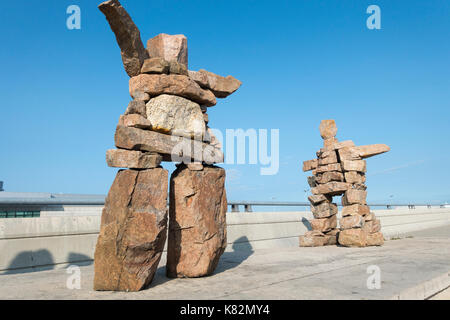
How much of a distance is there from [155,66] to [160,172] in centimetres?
155

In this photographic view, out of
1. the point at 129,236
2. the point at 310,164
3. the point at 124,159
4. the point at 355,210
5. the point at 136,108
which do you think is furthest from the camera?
the point at 310,164

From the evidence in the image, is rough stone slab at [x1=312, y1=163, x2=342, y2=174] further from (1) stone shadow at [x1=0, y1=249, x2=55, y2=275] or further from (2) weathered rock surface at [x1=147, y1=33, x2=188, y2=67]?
Result: (1) stone shadow at [x1=0, y1=249, x2=55, y2=275]

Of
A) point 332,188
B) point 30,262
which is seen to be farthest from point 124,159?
point 332,188

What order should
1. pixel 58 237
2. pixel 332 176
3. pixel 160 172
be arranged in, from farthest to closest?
pixel 332 176, pixel 58 237, pixel 160 172

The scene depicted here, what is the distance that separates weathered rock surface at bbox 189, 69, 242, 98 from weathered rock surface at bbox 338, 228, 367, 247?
539 cm

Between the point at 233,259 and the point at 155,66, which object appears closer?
the point at 155,66

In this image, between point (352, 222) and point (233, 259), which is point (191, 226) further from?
point (352, 222)

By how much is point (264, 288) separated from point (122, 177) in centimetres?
220

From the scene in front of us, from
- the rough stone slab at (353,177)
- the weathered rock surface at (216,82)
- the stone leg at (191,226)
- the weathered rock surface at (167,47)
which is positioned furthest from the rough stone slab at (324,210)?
the weathered rock surface at (167,47)

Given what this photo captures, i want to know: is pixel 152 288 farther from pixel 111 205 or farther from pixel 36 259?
pixel 36 259

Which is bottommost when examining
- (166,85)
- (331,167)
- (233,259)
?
(233,259)

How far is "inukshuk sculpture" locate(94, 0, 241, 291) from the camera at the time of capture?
410 centimetres

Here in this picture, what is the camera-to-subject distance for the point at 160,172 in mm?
4398

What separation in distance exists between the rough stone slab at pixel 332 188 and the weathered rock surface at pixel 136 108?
21.1 feet
